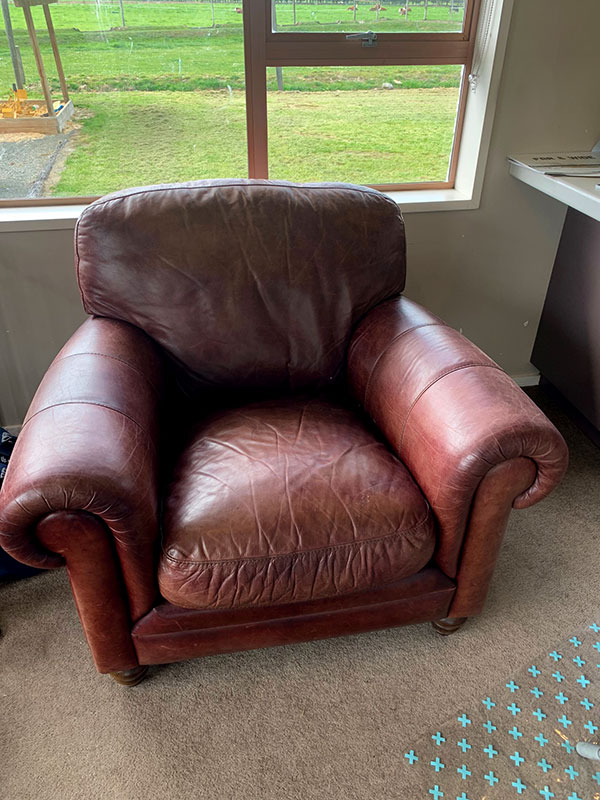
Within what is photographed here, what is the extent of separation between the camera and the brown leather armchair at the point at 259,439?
1.20 metres

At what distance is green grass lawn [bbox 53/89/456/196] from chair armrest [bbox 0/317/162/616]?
842 millimetres

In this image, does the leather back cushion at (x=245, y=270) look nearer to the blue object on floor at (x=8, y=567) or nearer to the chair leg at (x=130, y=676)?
the blue object on floor at (x=8, y=567)

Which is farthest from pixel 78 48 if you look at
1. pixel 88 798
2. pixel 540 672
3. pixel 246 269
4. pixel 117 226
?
pixel 540 672

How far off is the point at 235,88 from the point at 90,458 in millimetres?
1379

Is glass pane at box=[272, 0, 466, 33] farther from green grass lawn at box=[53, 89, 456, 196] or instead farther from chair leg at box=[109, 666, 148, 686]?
chair leg at box=[109, 666, 148, 686]

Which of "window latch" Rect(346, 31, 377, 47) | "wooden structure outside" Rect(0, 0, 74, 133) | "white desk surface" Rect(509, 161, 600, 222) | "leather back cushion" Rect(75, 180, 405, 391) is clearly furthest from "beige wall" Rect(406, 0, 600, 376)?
"wooden structure outside" Rect(0, 0, 74, 133)

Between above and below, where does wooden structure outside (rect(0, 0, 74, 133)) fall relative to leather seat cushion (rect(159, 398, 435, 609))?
above

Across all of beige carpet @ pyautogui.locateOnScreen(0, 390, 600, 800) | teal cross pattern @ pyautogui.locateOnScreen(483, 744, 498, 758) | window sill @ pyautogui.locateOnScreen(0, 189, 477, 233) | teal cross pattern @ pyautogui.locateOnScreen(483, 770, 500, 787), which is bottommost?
beige carpet @ pyautogui.locateOnScreen(0, 390, 600, 800)

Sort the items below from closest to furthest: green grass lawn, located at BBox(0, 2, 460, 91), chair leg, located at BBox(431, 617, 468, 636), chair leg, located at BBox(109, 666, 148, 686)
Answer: chair leg, located at BBox(109, 666, 148, 686) → chair leg, located at BBox(431, 617, 468, 636) → green grass lawn, located at BBox(0, 2, 460, 91)

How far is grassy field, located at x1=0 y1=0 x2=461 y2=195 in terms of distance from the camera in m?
1.85

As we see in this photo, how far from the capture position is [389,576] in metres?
1.29

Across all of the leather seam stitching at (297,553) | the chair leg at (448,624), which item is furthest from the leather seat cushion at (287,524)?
the chair leg at (448,624)

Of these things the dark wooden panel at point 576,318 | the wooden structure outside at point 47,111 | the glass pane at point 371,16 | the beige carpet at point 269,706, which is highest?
the glass pane at point 371,16

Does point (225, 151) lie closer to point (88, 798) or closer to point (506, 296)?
point (506, 296)
